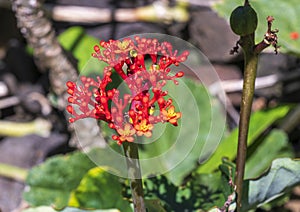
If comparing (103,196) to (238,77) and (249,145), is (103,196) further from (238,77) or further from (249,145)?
(238,77)

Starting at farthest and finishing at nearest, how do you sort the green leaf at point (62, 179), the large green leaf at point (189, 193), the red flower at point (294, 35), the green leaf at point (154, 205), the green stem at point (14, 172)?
the green stem at point (14, 172) → the red flower at point (294, 35) → the green leaf at point (62, 179) → the large green leaf at point (189, 193) → the green leaf at point (154, 205)

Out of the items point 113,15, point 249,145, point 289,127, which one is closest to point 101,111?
point 249,145

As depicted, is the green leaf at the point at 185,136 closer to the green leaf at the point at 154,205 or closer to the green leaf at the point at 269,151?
the green leaf at the point at 269,151

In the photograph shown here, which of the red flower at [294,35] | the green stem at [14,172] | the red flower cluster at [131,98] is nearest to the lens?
the red flower cluster at [131,98]

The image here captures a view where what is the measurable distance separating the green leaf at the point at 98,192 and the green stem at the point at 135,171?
0.36 meters

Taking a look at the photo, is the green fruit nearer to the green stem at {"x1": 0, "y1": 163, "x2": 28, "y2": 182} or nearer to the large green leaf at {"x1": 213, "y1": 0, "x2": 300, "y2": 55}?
the large green leaf at {"x1": 213, "y1": 0, "x2": 300, "y2": 55}

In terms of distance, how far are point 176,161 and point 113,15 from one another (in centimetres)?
88

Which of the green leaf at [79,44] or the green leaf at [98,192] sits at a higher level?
the green leaf at [79,44]

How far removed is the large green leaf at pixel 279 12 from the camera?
5.21 feet

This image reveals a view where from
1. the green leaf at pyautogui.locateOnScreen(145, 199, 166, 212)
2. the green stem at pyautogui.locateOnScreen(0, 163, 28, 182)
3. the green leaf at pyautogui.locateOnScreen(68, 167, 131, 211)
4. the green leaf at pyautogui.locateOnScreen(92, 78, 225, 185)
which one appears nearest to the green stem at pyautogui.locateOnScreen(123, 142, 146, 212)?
the green leaf at pyautogui.locateOnScreen(145, 199, 166, 212)

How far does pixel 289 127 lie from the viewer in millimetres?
1775

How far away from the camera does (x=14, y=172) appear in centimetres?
181

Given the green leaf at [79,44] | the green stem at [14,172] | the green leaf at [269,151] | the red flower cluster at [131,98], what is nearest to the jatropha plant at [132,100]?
the red flower cluster at [131,98]

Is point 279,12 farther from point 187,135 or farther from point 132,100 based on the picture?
point 132,100
